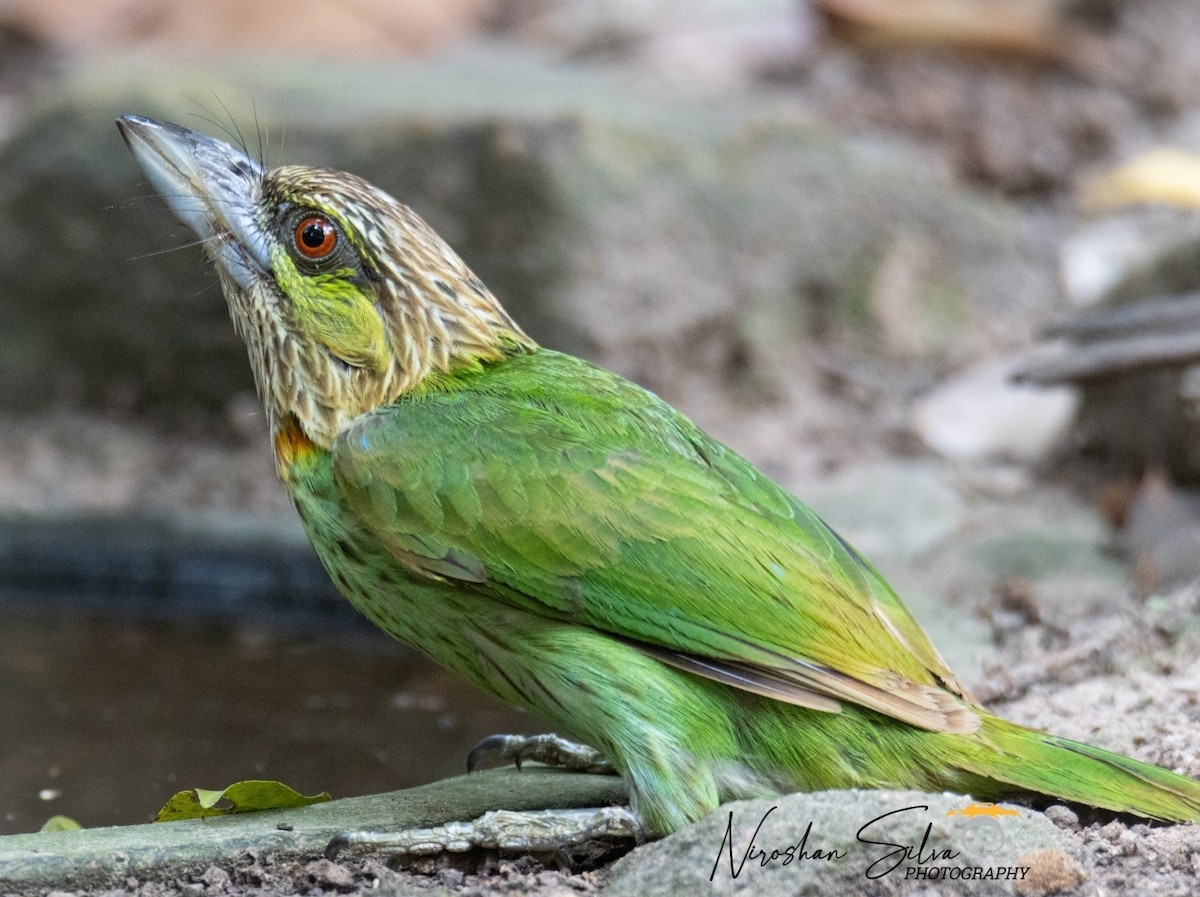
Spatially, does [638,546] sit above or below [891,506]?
above

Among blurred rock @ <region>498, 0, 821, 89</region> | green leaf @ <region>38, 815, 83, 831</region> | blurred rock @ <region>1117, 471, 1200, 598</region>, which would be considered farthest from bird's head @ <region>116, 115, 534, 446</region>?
blurred rock @ <region>498, 0, 821, 89</region>

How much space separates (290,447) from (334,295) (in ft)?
1.20

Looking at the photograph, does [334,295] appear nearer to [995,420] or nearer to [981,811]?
[981,811]

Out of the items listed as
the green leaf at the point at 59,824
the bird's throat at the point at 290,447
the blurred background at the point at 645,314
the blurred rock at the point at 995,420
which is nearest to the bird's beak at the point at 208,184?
the bird's throat at the point at 290,447

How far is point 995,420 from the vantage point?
20.8ft

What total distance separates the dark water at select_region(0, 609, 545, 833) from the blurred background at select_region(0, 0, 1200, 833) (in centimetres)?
2

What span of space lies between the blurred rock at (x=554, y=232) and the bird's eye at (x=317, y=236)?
3045 millimetres

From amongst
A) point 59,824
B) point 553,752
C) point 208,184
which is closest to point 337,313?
point 208,184

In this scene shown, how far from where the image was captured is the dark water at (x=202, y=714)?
3986mm

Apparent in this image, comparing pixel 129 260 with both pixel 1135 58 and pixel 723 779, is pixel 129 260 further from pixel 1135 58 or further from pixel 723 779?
pixel 1135 58

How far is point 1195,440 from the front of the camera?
5.24 meters

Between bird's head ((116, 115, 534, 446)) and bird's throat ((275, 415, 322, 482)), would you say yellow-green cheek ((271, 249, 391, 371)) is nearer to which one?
bird's head ((116, 115, 534, 446))

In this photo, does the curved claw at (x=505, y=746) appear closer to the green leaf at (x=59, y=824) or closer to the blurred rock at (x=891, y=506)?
the green leaf at (x=59, y=824)

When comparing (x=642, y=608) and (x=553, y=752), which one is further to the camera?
(x=553, y=752)
